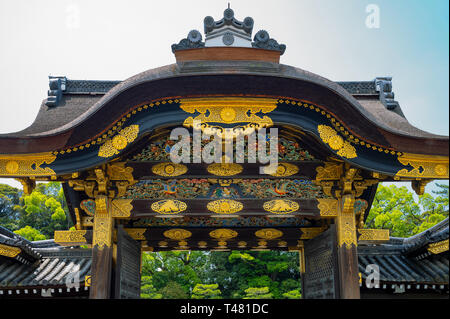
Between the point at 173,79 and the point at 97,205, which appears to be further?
the point at 97,205

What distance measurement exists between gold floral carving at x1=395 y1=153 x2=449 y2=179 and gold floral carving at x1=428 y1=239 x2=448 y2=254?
2.47 meters

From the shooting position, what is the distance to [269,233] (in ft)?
26.9

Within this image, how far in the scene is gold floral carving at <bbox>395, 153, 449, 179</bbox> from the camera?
598 cm

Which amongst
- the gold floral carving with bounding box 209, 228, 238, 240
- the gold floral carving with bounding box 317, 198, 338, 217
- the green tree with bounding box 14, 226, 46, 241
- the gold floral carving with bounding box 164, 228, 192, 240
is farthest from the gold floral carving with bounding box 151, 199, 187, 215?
the green tree with bounding box 14, 226, 46, 241

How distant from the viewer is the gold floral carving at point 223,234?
26.8ft

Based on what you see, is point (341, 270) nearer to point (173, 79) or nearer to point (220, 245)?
point (220, 245)

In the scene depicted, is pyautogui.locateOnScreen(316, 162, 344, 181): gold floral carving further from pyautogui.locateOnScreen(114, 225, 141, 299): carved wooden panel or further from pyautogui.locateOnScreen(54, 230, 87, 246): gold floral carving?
pyautogui.locateOnScreen(54, 230, 87, 246): gold floral carving

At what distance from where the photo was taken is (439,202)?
77.8 ft

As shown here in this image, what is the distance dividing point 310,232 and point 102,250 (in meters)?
3.82

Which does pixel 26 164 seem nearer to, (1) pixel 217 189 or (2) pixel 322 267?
(1) pixel 217 189

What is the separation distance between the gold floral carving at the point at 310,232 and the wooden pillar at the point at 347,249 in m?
1.41
